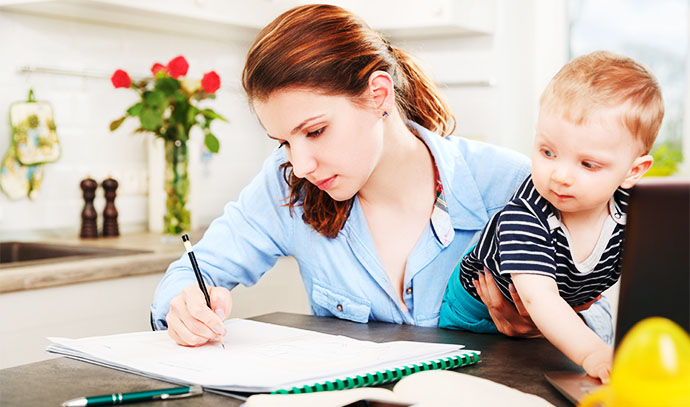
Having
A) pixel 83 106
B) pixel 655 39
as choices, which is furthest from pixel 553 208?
pixel 655 39

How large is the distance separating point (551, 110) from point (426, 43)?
2.64m

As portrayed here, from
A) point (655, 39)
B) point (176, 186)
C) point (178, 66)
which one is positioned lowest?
point (176, 186)

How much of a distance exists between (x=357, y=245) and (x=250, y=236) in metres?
0.22

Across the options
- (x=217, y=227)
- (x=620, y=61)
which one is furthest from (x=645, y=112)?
(x=217, y=227)

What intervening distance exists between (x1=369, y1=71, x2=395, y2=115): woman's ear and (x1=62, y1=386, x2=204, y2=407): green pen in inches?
27.4

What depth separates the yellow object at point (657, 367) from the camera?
1.71 feet

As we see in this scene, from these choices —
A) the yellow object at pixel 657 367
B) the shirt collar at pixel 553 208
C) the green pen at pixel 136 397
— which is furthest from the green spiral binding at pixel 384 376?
the yellow object at pixel 657 367

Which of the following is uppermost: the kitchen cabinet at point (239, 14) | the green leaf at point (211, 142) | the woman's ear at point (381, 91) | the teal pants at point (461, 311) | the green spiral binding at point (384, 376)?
the kitchen cabinet at point (239, 14)

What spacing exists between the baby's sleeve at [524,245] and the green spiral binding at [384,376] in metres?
0.16

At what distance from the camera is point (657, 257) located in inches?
26.8

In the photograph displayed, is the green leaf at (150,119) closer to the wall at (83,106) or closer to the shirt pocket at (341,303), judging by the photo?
the wall at (83,106)

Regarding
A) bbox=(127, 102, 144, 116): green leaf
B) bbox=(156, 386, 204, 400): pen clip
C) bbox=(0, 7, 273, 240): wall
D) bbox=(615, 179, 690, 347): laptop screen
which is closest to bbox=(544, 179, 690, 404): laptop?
bbox=(615, 179, 690, 347): laptop screen

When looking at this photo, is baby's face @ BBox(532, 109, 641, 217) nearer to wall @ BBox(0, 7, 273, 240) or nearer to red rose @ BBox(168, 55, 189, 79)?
wall @ BBox(0, 7, 273, 240)

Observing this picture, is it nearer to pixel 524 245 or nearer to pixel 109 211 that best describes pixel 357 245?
pixel 524 245
